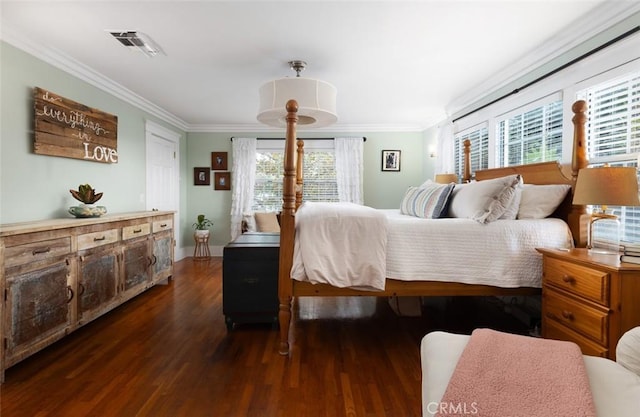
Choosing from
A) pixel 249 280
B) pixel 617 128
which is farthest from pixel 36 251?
pixel 617 128

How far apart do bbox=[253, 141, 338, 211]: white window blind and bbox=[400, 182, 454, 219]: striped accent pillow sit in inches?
97.5

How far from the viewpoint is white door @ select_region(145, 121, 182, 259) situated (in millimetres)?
4445

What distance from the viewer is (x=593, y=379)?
2.93 ft

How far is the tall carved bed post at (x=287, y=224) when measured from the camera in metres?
2.06

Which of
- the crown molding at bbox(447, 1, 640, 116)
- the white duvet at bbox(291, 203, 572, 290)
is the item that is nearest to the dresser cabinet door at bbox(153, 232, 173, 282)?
the white duvet at bbox(291, 203, 572, 290)

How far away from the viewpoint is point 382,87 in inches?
142

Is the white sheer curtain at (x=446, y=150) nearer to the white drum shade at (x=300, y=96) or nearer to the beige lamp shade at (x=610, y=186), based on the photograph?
the white drum shade at (x=300, y=96)

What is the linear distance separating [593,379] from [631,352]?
16cm

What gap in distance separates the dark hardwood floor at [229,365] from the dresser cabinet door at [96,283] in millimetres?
160

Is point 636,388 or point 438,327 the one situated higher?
point 636,388

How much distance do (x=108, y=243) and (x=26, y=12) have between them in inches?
69.0

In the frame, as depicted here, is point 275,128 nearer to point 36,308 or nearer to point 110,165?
point 110,165

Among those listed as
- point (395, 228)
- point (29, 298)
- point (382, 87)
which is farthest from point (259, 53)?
point (29, 298)

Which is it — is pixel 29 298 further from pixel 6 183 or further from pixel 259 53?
pixel 259 53
